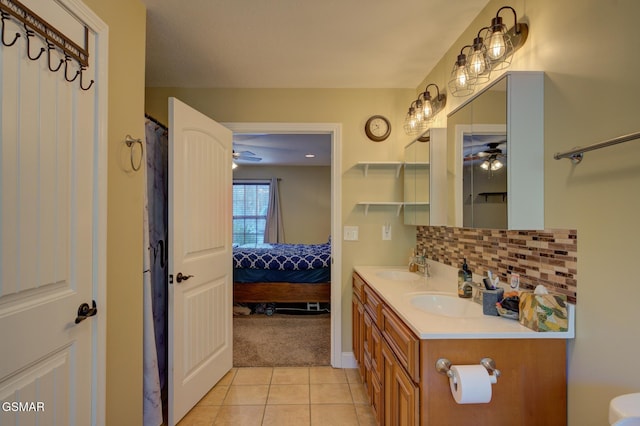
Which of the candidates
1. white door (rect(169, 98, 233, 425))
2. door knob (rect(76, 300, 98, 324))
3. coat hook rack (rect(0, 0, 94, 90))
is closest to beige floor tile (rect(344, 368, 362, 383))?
white door (rect(169, 98, 233, 425))

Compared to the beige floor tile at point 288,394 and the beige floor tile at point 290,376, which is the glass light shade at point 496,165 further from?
the beige floor tile at point 290,376

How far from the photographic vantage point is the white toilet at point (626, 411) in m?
0.63

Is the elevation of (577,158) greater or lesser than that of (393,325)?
greater

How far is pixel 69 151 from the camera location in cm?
113

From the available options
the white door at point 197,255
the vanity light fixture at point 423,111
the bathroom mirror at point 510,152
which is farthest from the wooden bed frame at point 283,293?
the bathroom mirror at point 510,152

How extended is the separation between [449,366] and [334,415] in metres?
1.24

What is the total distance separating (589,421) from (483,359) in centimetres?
37

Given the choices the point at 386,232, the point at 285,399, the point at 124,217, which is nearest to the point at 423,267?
the point at 386,232

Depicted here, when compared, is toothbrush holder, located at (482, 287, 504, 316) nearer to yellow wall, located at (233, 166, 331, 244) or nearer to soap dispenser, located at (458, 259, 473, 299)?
soap dispenser, located at (458, 259, 473, 299)

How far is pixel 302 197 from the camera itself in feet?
23.2

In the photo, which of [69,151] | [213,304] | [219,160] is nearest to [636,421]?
[69,151]

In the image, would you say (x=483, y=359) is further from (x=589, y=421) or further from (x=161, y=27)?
(x=161, y=27)

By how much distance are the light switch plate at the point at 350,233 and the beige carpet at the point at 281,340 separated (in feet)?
3.75

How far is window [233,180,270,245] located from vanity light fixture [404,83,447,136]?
498 cm
